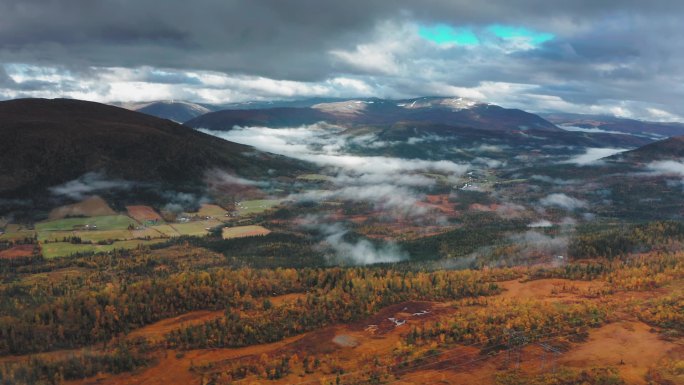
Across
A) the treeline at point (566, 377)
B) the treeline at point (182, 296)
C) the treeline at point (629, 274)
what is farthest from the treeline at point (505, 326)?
the treeline at point (629, 274)

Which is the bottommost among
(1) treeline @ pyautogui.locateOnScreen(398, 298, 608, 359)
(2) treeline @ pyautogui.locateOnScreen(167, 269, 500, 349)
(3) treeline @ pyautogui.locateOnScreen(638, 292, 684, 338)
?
(2) treeline @ pyautogui.locateOnScreen(167, 269, 500, 349)

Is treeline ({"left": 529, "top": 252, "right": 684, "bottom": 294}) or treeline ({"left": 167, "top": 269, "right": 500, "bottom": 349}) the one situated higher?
treeline ({"left": 529, "top": 252, "right": 684, "bottom": 294})


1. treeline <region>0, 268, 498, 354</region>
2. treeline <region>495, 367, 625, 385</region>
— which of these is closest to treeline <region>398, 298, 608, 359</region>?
treeline <region>495, 367, 625, 385</region>

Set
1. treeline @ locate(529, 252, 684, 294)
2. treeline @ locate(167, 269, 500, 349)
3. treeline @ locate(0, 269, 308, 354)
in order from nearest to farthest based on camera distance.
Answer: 1. treeline @ locate(0, 269, 308, 354)
2. treeline @ locate(167, 269, 500, 349)
3. treeline @ locate(529, 252, 684, 294)

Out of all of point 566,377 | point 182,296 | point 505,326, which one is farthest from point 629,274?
point 182,296

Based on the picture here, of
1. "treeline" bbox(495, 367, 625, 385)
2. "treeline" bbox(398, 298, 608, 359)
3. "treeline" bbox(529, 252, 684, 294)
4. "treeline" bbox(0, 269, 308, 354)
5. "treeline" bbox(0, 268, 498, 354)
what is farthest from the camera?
"treeline" bbox(529, 252, 684, 294)

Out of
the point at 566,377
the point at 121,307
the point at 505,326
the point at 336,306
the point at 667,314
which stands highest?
the point at 667,314

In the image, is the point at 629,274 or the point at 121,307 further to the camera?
the point at 629,274

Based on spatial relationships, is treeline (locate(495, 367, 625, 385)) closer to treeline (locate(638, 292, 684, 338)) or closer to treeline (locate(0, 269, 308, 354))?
treeline (locate(638, 292, 684, 338))

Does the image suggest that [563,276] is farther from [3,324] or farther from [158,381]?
[3,324]

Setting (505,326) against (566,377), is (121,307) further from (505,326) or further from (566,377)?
(566,377)
